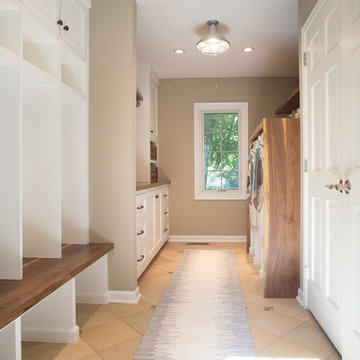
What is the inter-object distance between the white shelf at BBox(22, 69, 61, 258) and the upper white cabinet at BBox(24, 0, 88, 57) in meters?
0.37

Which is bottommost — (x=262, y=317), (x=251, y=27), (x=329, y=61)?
→ (x=262, y=317)

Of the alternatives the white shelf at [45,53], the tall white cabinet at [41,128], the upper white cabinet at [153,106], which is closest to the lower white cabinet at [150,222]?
the tall white cabinet at [41,128]

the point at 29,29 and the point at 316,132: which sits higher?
the point at 29,29

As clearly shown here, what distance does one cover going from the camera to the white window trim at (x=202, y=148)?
4.80 metres

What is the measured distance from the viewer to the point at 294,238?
8.46 feet

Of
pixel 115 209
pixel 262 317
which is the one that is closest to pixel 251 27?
pixel 115 209

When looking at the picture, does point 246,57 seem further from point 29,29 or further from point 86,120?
point 29,29

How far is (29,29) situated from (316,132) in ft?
6.00

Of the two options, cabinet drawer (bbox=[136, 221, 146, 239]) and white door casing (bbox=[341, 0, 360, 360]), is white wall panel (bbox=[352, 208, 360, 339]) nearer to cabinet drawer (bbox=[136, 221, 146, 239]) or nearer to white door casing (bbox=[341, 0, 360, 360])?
white door casing (bbox=[341, 0, 360, 360])

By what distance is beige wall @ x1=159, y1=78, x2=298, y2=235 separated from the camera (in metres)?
4.82

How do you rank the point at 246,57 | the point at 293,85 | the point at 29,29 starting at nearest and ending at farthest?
the point at 29,29 < the point at 246,57 < the point at 293,85

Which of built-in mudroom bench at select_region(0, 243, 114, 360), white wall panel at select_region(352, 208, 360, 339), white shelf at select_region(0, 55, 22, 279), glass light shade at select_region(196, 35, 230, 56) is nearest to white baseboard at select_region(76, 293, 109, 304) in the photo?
built-in mudroom bench at select_region(0, 243, 114, 360)

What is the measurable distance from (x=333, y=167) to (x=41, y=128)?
1734 millimetres

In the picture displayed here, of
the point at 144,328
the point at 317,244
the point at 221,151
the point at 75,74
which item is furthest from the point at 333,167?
the point at 221,151
